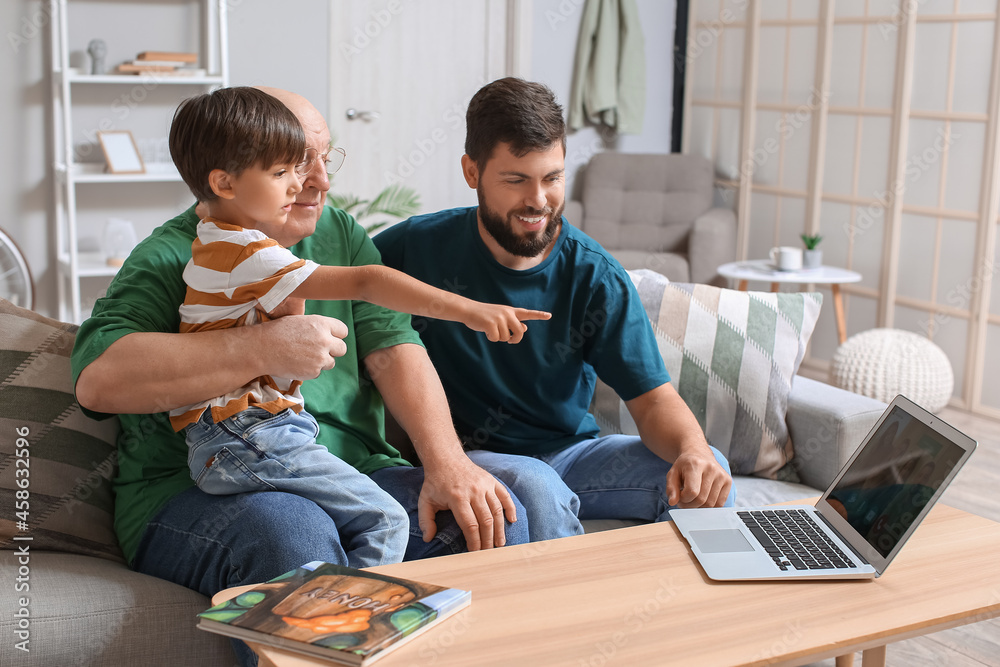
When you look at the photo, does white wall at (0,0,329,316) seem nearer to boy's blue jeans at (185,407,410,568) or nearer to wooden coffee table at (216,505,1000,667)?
boy's blue jeans at (185,407,410,568)

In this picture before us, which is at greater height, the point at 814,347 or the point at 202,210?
the point at 202,210

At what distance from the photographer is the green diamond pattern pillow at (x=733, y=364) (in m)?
2.00

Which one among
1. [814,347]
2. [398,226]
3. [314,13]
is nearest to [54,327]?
[398,226]

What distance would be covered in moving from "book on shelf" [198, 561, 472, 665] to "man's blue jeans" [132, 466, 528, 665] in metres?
0.14

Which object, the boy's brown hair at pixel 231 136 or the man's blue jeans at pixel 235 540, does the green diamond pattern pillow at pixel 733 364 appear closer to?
the man's blue jeans at pixel 235 540

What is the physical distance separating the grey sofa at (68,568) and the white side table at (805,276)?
2.42 meters

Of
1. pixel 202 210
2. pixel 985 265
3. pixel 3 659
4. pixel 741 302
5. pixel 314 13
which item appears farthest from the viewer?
pixel 314 13

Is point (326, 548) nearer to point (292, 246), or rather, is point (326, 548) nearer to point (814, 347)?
point (292, 246)

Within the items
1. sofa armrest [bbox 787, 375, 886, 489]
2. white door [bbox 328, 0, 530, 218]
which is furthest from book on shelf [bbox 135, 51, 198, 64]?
sofa armrest [bbox 787, 375, 886, 489]

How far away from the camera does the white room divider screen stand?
3.72 m

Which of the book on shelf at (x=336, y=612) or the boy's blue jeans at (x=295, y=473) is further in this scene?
the boy's blue jeans at (x=295, y=473)

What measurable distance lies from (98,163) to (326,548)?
3312 mm

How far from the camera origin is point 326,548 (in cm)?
133

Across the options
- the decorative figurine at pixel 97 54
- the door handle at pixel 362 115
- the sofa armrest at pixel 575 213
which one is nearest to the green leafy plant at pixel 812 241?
the sofa armrest at pixel 575 213
